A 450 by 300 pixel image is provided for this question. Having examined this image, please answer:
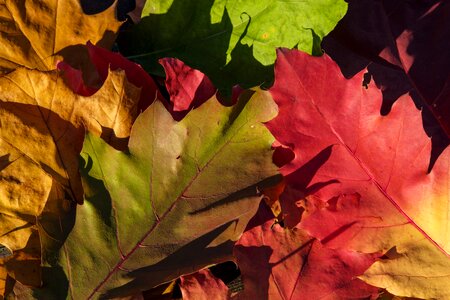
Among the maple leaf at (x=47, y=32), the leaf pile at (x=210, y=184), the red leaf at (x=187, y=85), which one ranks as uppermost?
the maple leaf at (x=47, y=32)

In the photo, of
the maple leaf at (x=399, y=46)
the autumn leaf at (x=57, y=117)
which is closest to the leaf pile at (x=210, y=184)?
the autumn leaf at (x=57, y=117)

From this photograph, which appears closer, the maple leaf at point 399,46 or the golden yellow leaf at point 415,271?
the golden yellow leaf at point 415,271

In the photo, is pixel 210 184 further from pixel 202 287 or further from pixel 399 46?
pixel 399 46

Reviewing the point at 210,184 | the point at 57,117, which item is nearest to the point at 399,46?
the point at 210,184

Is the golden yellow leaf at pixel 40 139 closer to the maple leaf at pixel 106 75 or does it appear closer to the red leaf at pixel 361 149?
the maple leaf at pixel 106 75

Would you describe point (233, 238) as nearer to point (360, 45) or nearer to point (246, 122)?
point (246, 122)

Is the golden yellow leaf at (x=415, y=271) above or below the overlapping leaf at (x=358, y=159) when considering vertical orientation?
below

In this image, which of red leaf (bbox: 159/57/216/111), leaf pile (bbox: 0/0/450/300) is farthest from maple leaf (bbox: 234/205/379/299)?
red leaf (bbox: 159/57/216/111)
